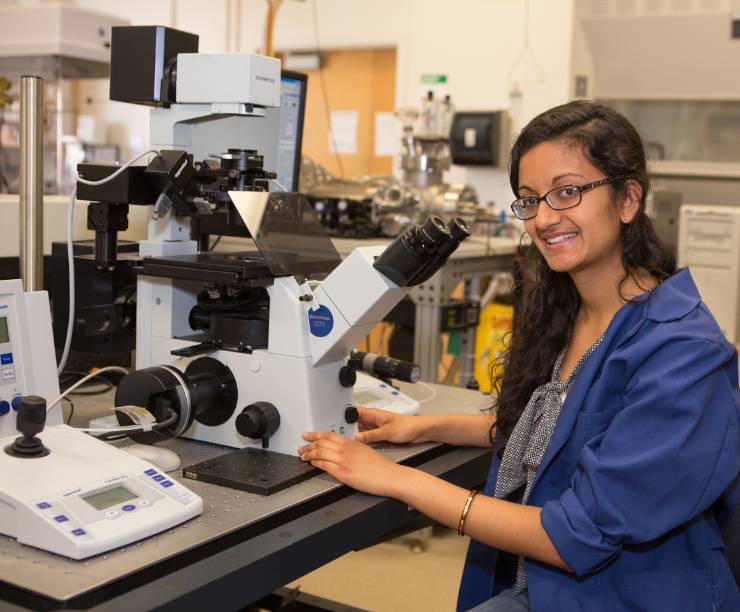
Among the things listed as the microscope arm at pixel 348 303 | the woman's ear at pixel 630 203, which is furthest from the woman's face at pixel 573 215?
the microscope arm at pixel 348 303

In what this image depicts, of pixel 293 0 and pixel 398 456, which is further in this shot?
pixel 293 0

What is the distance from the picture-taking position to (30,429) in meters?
1.03

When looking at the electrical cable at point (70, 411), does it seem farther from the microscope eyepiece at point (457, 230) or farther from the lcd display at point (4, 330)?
the microscope eyepiece at point (457, 230)

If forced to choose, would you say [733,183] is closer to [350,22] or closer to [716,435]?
[350,22]

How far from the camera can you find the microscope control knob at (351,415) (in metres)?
1.34

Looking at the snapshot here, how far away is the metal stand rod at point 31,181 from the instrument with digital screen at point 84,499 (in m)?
0.44

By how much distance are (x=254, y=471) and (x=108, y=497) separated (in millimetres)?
249

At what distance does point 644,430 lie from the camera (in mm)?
1057

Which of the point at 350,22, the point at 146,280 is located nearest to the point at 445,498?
the point at 146,280

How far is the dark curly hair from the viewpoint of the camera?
3.96 feet

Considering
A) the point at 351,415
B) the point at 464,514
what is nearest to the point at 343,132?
the point at 351,415

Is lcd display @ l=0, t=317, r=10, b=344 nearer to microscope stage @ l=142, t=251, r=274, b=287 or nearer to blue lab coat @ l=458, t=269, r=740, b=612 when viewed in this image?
microscope stage @ l=142, t=251, r=274, b=287

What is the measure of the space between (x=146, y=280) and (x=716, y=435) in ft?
2.88

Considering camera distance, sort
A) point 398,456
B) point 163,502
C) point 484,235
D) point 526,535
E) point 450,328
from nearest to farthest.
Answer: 1. point 163,502
2. point 526,535
3. point 398,456
4. point 450,328
5. point 484,235
